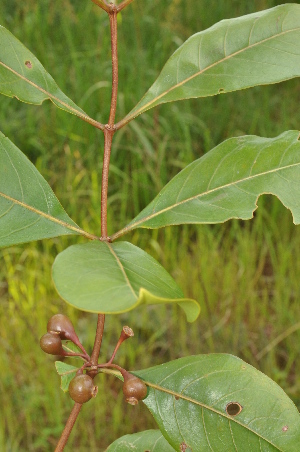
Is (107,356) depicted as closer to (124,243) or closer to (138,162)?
(138,162)

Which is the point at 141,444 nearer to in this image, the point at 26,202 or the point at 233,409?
the point at 233,409

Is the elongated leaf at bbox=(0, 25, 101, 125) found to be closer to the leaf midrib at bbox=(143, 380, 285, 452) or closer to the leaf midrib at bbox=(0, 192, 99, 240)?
the leaf midrib at bbox=(0, 192, 99, 240)

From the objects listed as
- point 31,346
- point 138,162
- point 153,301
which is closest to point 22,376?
point 31,346

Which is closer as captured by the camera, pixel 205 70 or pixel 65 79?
pixel 205 70

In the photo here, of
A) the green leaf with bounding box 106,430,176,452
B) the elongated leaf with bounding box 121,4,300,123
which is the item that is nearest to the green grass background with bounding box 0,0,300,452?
the green leaf with bounding box 106,430,176,452

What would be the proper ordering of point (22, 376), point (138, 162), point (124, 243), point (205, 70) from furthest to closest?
point (138, 162) < point (22, 376) < point (205, 70) < point (124, 243)

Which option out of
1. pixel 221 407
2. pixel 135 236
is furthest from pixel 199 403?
pixel 135 236
